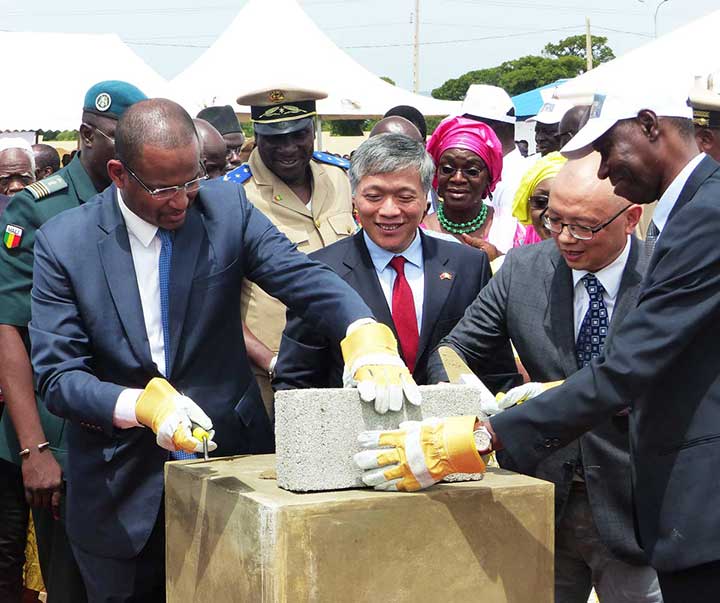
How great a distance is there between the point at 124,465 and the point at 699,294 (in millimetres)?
1742

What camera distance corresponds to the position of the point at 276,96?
4879 mm

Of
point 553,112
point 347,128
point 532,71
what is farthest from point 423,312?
point 532,71

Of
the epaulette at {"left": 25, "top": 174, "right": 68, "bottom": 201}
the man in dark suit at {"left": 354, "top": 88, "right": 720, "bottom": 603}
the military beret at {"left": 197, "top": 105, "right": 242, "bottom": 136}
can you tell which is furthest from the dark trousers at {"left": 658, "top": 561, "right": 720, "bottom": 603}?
the military beret at {"left": 197, "top": 105, "right": 242, "bottom": 136}

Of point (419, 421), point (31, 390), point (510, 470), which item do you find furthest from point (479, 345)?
point (31, 390)

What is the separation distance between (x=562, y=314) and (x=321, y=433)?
97 cm

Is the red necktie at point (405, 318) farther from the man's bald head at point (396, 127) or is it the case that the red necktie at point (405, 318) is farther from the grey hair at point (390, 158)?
the man's bald head at point (396, 127)

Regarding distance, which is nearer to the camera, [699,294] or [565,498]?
[699,294]

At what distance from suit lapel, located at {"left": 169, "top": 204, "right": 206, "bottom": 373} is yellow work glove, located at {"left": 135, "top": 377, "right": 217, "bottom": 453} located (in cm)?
31

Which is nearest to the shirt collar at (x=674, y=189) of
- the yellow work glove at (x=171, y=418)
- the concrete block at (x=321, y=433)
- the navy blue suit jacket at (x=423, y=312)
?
the concrete block at (x=321, y=433)

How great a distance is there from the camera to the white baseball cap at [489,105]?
256 inches

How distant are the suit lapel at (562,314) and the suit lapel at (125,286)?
121cm

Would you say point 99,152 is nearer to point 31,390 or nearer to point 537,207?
point 31,390

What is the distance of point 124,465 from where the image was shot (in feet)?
10.8

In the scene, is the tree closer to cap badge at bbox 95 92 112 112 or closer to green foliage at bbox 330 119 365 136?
green foliage at bbox 330 119 365 136
